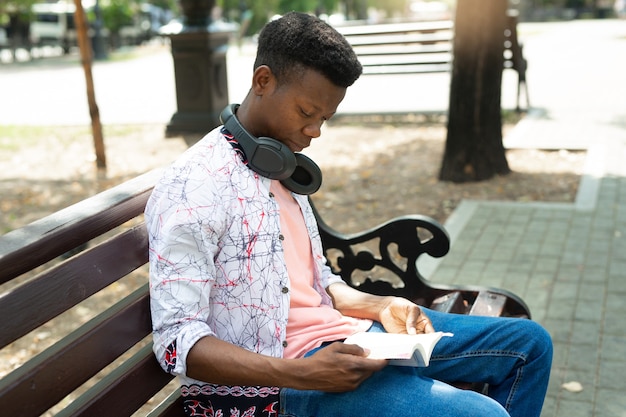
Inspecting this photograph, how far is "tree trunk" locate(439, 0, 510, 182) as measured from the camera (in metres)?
7.28

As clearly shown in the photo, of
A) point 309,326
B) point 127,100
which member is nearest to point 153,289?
point 309,326

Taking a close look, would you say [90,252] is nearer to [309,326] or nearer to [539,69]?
[309,326]

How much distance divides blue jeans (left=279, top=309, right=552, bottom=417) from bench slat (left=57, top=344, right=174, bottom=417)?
0.39m

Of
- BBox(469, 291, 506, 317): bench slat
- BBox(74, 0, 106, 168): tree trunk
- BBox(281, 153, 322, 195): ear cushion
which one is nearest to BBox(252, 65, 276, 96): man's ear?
BBox(281, 153, 322, 195): ear cushion

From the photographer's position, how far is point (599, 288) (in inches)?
185

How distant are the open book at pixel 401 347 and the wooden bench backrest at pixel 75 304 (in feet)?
2.07

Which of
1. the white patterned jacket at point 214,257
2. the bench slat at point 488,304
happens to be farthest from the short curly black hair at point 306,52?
the bench slat at point 488,304

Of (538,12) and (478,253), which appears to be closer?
(478,253)

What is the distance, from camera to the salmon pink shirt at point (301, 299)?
7.26ft

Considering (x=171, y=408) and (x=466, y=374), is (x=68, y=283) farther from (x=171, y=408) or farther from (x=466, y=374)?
(x=466, y=374)

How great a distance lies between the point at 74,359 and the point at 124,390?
241 millimetres

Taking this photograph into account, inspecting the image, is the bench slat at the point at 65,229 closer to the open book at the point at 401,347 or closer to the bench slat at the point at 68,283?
the bench slat at the point at 68,283

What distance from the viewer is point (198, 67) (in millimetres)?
10445

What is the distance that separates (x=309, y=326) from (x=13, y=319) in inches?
35.5
